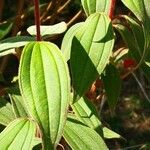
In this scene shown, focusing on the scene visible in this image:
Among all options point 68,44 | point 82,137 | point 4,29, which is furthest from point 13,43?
point 4,29

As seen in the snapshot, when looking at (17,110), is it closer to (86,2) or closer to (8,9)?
(86,2)

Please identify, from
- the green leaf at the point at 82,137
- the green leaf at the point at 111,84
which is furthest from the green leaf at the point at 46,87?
the green leaf at the point at 111,84

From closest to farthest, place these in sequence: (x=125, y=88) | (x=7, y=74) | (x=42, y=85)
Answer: (x=42, y=85) < (x=7, y=74) < (x=125, y=88)

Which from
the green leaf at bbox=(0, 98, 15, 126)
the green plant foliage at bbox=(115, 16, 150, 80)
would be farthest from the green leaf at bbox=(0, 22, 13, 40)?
the green plant foliage at bbox=(115, 16, 150, 80)

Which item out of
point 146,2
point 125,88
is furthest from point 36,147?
point 125,88

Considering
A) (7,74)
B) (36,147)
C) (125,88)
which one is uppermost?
(36,147)

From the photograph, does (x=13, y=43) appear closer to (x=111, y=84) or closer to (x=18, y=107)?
(x=18, y=107)
